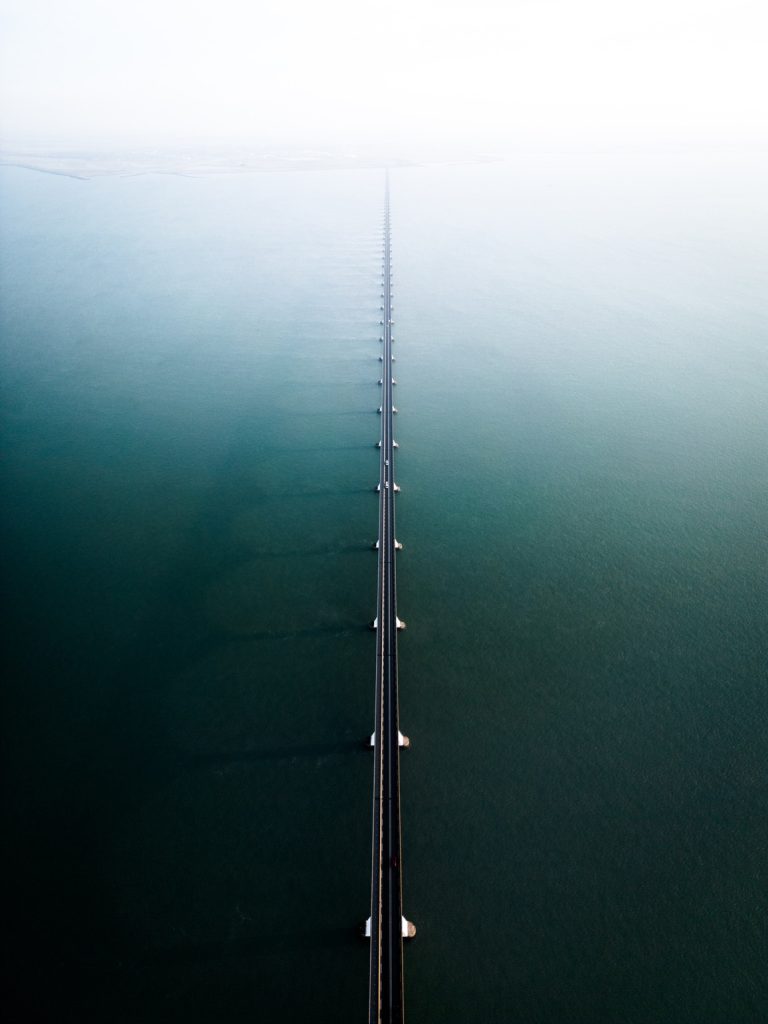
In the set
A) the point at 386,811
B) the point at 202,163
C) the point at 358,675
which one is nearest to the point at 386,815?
the point at 386,811

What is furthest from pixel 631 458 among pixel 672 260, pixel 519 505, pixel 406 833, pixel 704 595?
pixel 672 260

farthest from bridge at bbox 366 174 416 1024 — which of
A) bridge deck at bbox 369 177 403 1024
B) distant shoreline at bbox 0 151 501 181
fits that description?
distant shoreline at bbox 0 151 501 181

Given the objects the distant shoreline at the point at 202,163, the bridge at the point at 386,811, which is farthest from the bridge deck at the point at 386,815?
the distant shoreline at the point at 202,163

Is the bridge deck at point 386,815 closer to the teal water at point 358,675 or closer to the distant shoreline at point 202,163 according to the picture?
the teal water at point 358,675

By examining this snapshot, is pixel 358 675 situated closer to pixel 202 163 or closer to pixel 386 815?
pixel 386 815

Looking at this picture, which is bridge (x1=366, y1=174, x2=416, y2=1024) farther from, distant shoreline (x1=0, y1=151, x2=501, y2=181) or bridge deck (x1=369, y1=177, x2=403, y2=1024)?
distant shoreline (x1=0, y1=151, x2=501, y2=181)

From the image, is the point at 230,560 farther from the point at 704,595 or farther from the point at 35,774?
the point at 704,595

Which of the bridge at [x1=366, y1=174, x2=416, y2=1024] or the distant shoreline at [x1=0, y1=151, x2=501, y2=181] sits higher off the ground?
the distant shoreline at [x1=0, y1=151, x2=501, y2=181]
